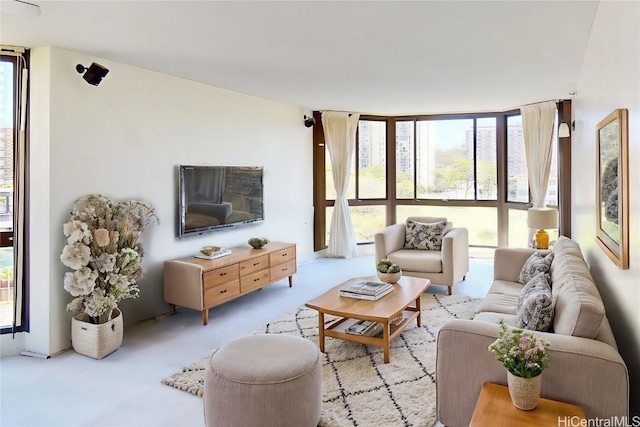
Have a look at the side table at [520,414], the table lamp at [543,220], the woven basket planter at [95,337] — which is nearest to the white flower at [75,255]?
the woven basket planter at [95,337]

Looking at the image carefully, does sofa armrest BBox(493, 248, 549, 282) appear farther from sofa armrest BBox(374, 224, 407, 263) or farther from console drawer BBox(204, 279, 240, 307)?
console drawer BBox(204, 279, 240, 307)

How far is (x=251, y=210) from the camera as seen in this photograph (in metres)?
5.33

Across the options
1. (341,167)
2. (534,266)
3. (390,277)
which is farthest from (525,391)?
(341,167)

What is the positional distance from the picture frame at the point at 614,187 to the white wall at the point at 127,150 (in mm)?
3584

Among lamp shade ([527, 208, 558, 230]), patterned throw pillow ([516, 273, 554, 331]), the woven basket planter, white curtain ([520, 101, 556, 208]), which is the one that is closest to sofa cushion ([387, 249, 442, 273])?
lamp shade ([527, 208, 558, 230])

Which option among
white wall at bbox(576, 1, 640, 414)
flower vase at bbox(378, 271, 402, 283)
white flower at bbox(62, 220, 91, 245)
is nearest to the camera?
white wall at bbox(576, 1, 640, 414)

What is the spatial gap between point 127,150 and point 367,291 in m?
2.44

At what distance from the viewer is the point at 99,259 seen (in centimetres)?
327

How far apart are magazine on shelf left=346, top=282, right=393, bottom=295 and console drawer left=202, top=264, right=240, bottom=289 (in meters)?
1.25

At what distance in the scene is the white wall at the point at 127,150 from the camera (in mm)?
3279

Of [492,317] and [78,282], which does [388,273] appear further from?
[78,282]

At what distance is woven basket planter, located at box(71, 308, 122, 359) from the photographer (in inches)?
126

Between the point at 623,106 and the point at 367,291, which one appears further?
the point at 367,291

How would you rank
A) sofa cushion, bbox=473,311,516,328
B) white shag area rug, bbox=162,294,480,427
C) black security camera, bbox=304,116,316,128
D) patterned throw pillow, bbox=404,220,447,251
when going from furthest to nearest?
1. black security camera, bbox=304,116,316,128
2. patterned throw pillow, bbox=404,220,447,251
3. sofa cushion, bbox=473,311,516,328
4. white shag area rug, bbox=162,294,480,427
